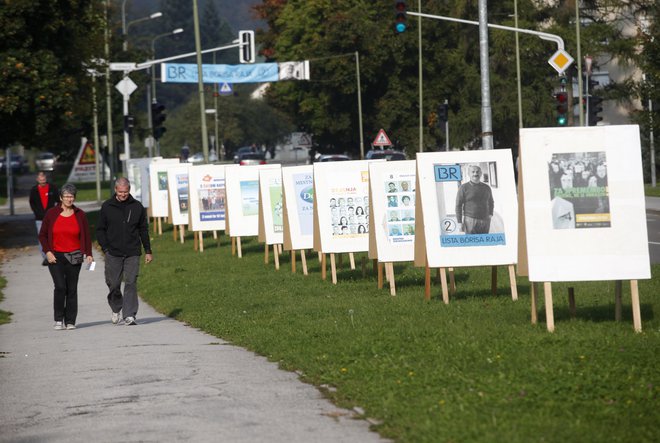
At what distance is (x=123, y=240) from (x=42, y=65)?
18947 mm

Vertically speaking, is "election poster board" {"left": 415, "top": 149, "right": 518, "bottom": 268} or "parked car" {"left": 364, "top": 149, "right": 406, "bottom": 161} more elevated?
"parked car" {"left": 364, "top": 149, "right": 406, "bottom": 161}

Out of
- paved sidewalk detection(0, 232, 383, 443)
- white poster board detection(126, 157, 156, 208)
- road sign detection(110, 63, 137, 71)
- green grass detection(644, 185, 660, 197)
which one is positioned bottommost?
paved sidewalk detection(0, 232, 383, 443)

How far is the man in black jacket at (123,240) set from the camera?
17.5 meters

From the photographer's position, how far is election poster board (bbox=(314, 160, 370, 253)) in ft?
71.8

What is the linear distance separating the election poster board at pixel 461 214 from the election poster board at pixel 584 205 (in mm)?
3507

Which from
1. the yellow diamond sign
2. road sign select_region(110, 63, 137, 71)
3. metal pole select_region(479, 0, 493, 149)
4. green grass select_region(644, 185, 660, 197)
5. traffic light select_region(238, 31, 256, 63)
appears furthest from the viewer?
traffic light select_region(238, 31, 256, 63)

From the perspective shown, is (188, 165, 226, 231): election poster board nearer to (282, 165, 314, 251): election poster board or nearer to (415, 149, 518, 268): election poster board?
(282, 165, 314, 251): election poster board

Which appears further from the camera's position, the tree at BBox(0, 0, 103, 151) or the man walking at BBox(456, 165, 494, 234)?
the tree at BBox(0, 0, 103, 151)

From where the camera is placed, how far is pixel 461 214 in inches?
671

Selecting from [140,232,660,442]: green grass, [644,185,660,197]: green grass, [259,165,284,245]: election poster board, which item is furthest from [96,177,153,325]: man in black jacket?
[644,185,660,197]: green grass

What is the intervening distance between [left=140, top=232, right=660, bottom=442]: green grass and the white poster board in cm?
2321

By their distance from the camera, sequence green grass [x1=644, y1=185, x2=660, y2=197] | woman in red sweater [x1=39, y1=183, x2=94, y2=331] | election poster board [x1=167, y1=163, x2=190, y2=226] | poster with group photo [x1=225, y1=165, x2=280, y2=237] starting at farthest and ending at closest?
1. green grass [x1=644, y1=185, x2=660, y2=197]
2. election poster board [x1=167, y1=163, x2=190, y2=226]
3. poster with group photo [x1=225, y1=165, x2=280, y2=237]
4. woman in red sweater [x1=39, y1=183, x2=94, y2=331]

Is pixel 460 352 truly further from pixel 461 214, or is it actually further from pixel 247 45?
pixel 247 45

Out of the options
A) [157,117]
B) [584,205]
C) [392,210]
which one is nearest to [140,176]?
[157,117]
